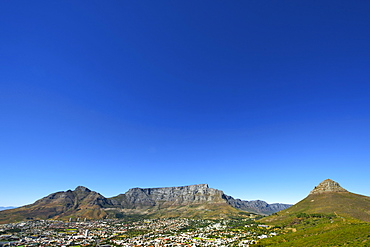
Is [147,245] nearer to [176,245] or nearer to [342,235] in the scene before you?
[176,245]

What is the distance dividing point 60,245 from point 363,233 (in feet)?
543

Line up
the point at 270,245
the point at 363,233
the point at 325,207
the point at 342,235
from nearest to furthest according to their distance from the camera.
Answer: the point at 363,233 → the point at 342,235 → the point at 270,245 → the point at 325,207

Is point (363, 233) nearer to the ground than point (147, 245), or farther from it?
farther from it

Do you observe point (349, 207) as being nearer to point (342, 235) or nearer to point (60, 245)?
point (342, 235)

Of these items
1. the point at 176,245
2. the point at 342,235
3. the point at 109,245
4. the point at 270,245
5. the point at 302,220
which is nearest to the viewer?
the point at 342,235

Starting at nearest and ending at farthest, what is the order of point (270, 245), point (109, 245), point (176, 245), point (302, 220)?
1. point (270, 245)
2. point (176, 245)
3. point (109, 245)
4. point (302, 220)

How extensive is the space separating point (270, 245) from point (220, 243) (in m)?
37.0

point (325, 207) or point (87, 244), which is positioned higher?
point (325, 207)

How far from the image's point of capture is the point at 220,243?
12019 centimetres

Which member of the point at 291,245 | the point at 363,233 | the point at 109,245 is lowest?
the point at 109,245

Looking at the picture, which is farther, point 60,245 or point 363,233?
point 60,245

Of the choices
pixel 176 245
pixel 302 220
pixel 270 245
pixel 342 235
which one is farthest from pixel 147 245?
pixel 302 220

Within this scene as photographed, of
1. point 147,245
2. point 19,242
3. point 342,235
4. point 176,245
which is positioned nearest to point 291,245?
point 342,235

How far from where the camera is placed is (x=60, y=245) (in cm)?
12462
